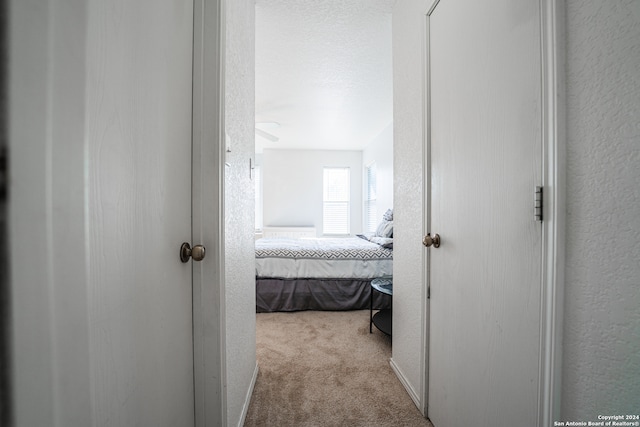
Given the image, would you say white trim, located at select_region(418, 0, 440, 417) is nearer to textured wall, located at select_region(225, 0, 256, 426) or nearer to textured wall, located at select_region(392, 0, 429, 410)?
textured wall, located at select_region(392, 0, 429, 410)

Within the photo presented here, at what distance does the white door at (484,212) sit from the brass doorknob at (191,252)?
3.31 ft

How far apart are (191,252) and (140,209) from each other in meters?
0.26

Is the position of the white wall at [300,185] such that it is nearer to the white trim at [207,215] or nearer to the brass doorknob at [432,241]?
the brass doorknob at [432,241]

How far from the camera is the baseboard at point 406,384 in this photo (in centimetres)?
134

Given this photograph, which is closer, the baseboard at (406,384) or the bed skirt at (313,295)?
the baseboard at (406,384)

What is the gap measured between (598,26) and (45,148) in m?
1.10

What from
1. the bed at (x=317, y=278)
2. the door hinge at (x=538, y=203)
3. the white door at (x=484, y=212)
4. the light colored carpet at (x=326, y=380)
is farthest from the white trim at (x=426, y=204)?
the bed at (x=317, y=278)

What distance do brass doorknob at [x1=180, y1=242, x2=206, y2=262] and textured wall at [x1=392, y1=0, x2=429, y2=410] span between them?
1.07m

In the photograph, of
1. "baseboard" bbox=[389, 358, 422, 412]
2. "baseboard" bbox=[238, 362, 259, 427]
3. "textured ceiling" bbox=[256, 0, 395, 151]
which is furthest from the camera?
"textured ceiling" bbox=[256, 0, 395, 151]

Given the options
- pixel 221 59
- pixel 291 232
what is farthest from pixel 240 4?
pixel 291 232

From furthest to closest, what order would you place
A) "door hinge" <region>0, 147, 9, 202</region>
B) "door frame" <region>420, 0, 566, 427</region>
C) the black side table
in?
1. the black side table
2. "door frame" <region>420, 0, 566, 427</region>
3. "door hinge" <region>0, 147, 9, 202</region>

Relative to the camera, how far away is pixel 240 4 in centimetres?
122

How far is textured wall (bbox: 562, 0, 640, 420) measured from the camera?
0.51m

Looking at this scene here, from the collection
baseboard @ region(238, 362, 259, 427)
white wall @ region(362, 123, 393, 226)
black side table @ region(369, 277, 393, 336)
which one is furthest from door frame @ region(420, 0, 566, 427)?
white wall @ region(362, 123, 393, 226)
